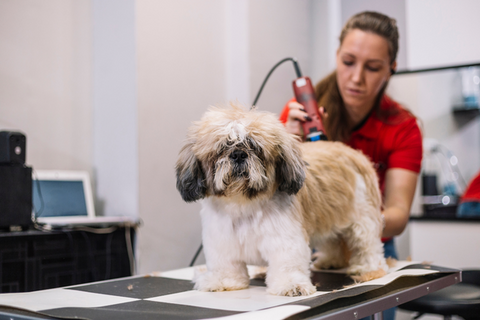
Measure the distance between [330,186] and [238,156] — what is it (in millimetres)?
517

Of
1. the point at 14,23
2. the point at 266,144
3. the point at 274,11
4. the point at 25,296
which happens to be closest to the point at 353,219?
the point at 266,144

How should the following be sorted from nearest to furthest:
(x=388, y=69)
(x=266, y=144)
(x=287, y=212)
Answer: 1. (x=266, y=144)
2. (x=287, y=212)
3. (x=388, y=69)

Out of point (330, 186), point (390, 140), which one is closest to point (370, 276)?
point (330, 186)

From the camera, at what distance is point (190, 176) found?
139 cm

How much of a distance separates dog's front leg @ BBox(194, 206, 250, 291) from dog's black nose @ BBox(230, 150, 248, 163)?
255 mm

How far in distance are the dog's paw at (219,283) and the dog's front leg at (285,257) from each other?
121 mm

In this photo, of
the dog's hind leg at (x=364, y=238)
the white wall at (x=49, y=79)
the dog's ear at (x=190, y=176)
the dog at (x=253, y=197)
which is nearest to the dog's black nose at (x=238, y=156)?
the dog at (x=253, y=197)

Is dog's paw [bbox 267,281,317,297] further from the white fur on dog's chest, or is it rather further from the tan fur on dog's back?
the tan fur on dog's back

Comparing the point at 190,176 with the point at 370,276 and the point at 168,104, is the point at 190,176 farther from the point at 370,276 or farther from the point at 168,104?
the point at 168,104

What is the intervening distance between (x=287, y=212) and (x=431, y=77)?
10.4 feet

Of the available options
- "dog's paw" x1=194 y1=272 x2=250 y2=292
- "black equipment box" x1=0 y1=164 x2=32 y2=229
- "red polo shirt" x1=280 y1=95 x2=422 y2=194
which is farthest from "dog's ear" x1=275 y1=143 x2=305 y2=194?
"black equipment box" x1=0 y1=164 x2=32 y2=229

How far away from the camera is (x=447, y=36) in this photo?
11.5 feet

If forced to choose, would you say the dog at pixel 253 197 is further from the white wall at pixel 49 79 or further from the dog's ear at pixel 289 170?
the white wall at pixel 49 79

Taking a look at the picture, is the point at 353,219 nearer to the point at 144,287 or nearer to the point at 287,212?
the point at 287,212
